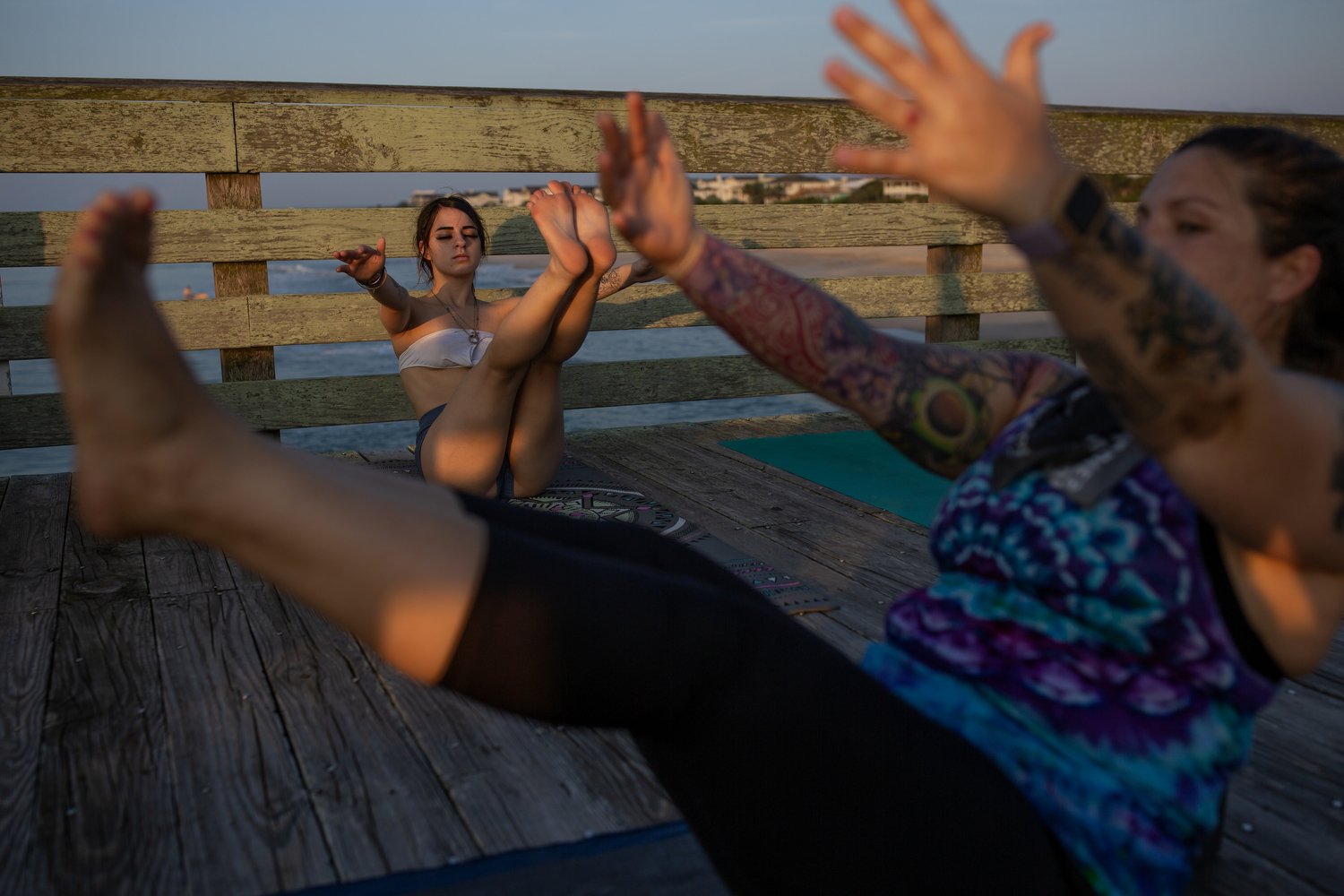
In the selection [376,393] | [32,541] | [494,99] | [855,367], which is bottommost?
[32,541]

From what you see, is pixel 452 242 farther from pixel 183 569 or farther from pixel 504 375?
pixel 183 569

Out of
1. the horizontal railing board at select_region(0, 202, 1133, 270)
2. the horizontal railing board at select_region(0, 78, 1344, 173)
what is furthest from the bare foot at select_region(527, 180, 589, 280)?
the horizontal railing board at select_region(0, 78, 1344, 173)

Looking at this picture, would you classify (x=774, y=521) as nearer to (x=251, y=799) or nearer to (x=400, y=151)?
(x=251, y=799)

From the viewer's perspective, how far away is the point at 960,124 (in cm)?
77

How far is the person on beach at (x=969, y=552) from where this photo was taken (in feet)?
2.68

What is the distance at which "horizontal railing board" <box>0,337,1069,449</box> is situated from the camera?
4.09 meters

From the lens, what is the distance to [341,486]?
0.93 meters

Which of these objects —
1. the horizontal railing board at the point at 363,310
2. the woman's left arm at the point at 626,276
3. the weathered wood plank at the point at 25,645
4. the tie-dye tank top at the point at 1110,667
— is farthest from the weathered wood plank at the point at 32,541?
the tie-dye tank top at the point at 1110,667

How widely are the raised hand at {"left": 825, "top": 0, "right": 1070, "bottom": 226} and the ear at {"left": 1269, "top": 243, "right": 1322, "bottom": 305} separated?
54cm

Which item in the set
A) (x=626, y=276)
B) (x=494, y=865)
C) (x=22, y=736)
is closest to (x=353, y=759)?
(x=494, y=865)

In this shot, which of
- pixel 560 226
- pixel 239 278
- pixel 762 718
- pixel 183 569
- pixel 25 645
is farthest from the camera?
pixel 239 278

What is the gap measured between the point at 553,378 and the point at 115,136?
223 cm

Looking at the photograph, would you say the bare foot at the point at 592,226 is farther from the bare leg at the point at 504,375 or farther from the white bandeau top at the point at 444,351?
the white bandeau top at the point at 444,351

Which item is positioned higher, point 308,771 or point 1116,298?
point 1116,298
